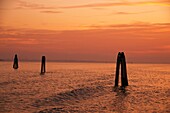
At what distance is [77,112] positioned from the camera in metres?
17.6

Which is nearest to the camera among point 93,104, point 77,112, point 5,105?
point 77,112

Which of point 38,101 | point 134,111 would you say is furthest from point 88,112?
point 38,101

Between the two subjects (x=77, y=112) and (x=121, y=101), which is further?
(x=121, y=101)

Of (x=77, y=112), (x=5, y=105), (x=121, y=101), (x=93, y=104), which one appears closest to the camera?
(x=77, y=112)

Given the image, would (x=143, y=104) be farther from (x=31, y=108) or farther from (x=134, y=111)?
(x=31, y=108)

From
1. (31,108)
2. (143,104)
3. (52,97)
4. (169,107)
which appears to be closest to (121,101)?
(143,104)

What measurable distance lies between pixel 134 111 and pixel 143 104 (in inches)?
122

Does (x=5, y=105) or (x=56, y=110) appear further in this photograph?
(x=5, y=105)

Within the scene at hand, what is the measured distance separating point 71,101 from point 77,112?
14.6 feet

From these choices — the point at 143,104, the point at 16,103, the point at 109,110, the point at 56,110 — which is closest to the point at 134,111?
the point at 109,110

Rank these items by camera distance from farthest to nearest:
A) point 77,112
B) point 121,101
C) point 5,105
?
point 121,101, point 5,105, point 77,112

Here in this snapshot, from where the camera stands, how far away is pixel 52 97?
23812 mm

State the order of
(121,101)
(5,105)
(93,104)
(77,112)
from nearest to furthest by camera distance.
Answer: (77,112), (5,105), (93,104), (121,101)

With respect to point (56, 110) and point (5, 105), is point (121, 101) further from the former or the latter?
point (5, 105)
